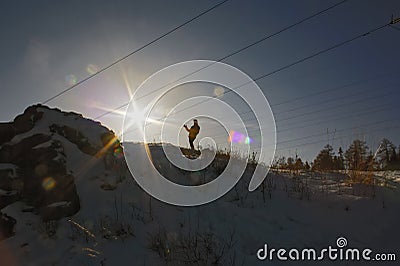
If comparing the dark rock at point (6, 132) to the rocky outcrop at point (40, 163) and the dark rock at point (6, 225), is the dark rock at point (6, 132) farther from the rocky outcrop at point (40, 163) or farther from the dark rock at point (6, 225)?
the dark rock at point (6, 225)

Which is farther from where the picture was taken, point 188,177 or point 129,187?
point 188,177

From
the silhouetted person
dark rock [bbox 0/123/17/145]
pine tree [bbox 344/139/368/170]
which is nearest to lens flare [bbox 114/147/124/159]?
dark rock [bbox 0/123/17/145]

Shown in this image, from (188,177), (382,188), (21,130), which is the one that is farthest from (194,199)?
(382,188)

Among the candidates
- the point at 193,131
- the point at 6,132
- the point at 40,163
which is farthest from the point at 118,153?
the point at 193,131

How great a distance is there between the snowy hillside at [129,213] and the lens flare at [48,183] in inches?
0.7

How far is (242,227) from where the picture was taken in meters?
5.50

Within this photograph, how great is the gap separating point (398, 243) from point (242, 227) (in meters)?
2.64

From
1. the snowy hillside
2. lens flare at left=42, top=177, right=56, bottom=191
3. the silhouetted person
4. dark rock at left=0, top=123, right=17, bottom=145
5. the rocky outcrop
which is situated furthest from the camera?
the silhouetted person

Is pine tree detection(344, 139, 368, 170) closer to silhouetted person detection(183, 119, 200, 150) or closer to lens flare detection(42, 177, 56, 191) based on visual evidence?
silhouetted person detection(183, 119, 200, 150)

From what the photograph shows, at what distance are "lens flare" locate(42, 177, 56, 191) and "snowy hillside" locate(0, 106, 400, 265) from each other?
0.02 metres

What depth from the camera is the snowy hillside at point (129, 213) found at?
4.52 metres

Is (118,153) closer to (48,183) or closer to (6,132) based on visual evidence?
(48,183)

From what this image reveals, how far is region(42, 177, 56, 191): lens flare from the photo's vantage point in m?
5.61

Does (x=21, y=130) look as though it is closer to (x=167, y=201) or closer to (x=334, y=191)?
(x=167, y=201)
